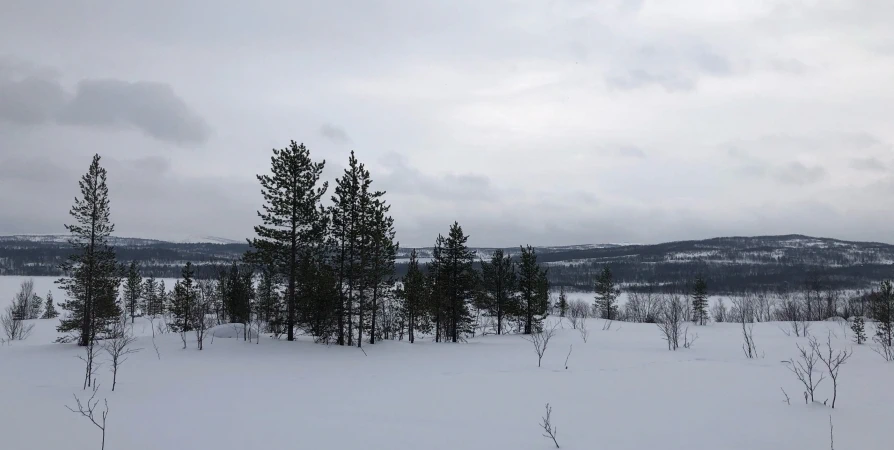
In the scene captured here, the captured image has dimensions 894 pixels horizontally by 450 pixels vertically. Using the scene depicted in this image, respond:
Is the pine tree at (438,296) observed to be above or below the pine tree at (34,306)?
above

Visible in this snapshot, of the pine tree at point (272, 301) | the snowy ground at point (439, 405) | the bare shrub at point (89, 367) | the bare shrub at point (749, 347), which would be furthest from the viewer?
the pine tree at point (272, 301)

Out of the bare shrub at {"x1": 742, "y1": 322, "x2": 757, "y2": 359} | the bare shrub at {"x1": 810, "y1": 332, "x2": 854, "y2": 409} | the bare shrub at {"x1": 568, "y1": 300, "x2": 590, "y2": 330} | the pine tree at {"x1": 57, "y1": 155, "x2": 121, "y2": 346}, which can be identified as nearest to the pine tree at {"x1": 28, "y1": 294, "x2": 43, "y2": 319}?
the pine tree at {"x1": 57, "y1": 155, "x2": 121, "y2": 346}

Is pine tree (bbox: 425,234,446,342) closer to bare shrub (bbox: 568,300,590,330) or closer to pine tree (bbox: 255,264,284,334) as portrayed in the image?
pine tree (bbox: 255,264,284,334)

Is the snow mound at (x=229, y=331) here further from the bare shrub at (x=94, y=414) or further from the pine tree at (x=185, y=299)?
the bare shrub at (x=94, y=414)

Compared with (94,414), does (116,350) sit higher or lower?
higher

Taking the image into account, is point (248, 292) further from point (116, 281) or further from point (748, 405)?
point (748, 405)

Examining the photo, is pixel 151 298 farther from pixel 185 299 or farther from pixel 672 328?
pixel 672 328

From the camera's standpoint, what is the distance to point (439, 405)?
10391 mm

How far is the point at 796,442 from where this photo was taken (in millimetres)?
7703

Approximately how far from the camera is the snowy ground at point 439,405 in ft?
25.0

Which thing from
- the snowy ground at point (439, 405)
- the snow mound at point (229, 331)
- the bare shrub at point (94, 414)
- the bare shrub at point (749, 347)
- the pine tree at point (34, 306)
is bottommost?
the pine tree at point (34, 306)

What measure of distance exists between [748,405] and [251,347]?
69.2 feet

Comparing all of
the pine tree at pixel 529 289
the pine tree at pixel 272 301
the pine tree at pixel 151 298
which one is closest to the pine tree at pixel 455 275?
the pine tree at pixel 529 289

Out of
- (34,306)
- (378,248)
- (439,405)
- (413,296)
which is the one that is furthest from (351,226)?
(34,306)
